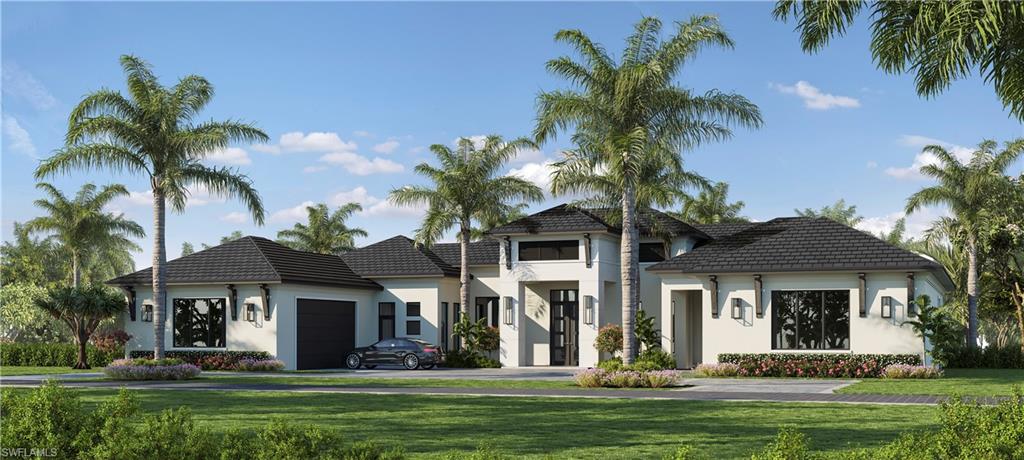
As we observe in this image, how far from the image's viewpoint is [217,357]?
1380 inches

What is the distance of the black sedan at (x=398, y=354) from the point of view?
3595cm

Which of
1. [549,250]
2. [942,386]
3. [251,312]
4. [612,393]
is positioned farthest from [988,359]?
[251,312]

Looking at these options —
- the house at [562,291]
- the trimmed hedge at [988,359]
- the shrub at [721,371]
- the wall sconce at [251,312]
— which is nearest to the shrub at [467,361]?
the house at [562,291]

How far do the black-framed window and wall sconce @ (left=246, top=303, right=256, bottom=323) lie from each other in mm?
6357

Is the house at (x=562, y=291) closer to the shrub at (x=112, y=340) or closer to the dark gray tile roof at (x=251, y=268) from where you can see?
the dark gray tile roof at (x=251, y=268)

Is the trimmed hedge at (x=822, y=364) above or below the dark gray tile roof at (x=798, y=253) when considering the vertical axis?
below

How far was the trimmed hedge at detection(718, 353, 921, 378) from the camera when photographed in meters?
29.1

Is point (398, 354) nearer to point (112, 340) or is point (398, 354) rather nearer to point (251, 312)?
point (251, 312)

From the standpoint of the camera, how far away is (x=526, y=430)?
13852 millimetres

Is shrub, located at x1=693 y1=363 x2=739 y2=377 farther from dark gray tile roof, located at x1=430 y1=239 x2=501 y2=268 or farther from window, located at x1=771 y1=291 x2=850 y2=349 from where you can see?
dark gray tile roof, located at x1=430 y1=239 x2=501 y2=268

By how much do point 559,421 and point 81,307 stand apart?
23924 millimetres

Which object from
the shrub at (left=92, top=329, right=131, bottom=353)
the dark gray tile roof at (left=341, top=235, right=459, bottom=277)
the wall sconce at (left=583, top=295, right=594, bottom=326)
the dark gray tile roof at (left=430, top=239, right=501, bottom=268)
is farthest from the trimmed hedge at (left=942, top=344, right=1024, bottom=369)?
the shrub at (left=92, top=329, right=131, bottom=353)

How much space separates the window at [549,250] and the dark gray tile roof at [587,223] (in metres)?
0.72

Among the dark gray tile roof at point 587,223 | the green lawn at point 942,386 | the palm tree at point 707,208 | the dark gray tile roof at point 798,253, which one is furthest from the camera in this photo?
the palm tree at point 707,208
